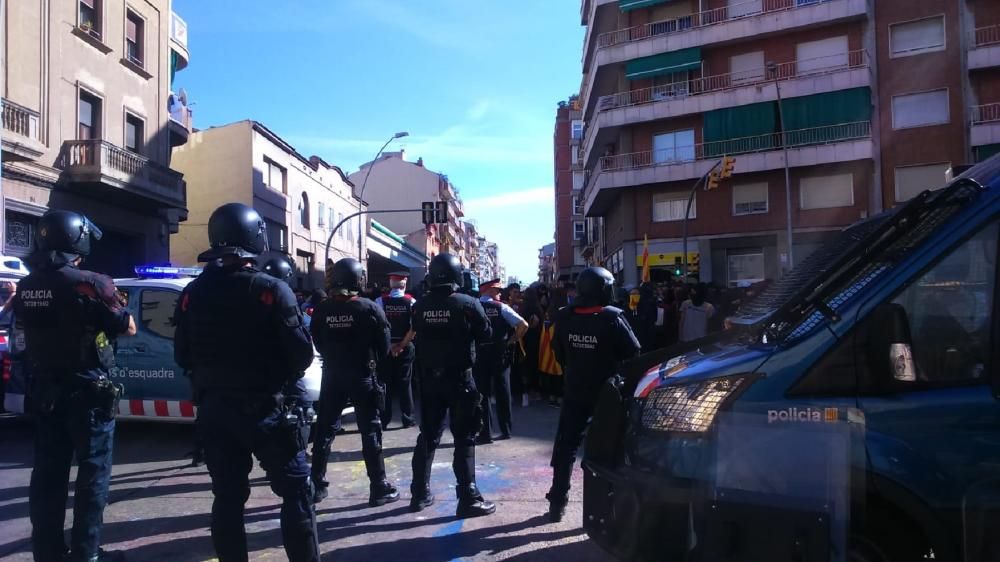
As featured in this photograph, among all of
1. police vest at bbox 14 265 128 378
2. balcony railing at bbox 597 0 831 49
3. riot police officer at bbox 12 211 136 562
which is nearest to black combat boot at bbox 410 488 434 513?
riot police officer at bbox 12 211 136 562

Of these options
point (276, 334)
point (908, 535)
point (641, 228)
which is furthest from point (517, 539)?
point (641, 228)

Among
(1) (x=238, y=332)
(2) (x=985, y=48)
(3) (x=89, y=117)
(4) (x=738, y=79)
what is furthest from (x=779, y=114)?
(1) (x=238, y=332)

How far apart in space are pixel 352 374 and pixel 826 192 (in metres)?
27.5

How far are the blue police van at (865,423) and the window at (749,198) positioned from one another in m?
28.0

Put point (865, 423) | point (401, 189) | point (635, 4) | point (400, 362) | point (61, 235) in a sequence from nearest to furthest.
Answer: point (865, 423), point (61, 235), point (400, 362), point (635, 4), point (401, 189)

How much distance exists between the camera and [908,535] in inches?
98.2

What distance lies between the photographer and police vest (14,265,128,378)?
12.2ft

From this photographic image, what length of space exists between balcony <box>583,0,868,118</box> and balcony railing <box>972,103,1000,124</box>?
5532 millimetres

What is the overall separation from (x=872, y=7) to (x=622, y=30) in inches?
389

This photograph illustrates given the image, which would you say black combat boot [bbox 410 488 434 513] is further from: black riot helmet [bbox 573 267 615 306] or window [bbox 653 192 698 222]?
window [bbox 653 192 698 222]

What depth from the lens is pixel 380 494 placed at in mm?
5066

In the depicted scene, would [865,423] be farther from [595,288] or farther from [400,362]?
[400,362]

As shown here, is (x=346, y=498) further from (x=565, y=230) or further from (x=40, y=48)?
(x=565, y=230)

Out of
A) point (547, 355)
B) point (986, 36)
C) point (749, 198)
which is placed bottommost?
point (547, 355)
